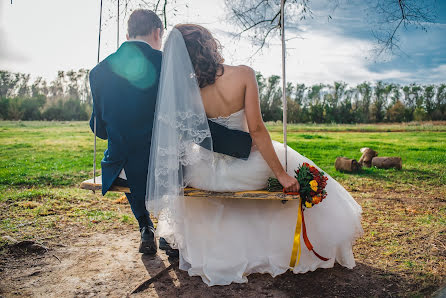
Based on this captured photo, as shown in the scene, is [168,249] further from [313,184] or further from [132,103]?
[313,184]

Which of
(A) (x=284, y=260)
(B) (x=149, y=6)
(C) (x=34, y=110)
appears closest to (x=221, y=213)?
(A) (x=284, y=260)

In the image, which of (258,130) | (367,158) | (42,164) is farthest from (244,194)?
(42,164)

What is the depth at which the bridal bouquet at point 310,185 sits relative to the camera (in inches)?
103

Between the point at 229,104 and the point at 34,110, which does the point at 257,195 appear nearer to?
the point at 229,104

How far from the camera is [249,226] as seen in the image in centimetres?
295

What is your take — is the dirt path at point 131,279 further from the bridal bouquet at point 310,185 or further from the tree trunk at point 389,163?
the tree trunk at point 389,163

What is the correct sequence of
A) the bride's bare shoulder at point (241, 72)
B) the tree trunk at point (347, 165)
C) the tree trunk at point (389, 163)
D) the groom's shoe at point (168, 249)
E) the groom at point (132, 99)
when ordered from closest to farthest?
the bride's bare shoulder at point (241, 72) → the groom at point (132, 99) → the groom's shoe at point (168, 249) → the tree trunk at point (347, 165) → the tree trunk at point (389, 163)

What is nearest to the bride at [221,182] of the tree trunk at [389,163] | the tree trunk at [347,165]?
the tree trunk at [347,165]

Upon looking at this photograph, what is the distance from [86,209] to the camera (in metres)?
5.01

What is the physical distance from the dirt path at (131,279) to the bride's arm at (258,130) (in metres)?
0.77

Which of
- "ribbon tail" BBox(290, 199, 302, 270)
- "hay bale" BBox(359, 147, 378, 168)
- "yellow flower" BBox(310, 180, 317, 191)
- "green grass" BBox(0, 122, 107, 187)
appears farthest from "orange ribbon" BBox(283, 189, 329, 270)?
"hay bale" BBox(359, 147, 378, 168)

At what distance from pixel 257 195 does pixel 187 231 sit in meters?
0.75

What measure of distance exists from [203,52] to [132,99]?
75cm

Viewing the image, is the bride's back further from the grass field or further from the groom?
the grass field
